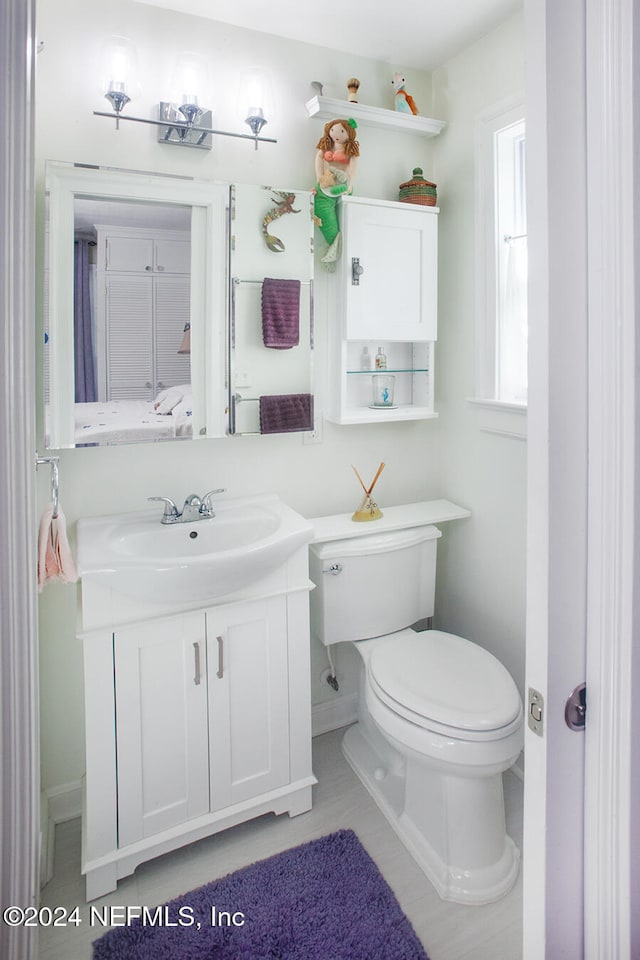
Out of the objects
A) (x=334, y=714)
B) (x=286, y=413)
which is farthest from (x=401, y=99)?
(x=334, y=714)

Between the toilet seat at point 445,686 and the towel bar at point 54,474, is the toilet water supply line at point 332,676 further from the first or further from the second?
the towel bar at point 54,474

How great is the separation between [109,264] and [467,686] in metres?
1.62

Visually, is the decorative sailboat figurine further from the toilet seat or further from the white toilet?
the toilet seat

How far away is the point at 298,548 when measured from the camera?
5.80ft

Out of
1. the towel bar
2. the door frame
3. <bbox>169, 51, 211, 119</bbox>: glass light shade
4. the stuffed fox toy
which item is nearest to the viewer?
the door frame

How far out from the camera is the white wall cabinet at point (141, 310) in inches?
68.7

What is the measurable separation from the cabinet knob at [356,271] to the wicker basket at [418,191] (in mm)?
342

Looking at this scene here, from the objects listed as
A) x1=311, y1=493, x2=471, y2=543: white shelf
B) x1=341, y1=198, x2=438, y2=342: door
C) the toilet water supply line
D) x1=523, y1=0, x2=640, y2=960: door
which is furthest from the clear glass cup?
x1=523, y1=0, x2=640, y2=960: door

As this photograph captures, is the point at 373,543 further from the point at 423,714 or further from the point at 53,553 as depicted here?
the point at 53,553

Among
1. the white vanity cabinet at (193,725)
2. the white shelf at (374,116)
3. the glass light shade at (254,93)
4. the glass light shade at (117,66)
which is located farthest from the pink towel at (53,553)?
the white shelf at (374,116)

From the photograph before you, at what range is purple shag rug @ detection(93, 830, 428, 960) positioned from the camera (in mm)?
1452

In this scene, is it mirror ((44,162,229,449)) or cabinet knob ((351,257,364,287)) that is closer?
mirror ((44,162,229,449))

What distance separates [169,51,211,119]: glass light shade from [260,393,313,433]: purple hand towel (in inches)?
35.3

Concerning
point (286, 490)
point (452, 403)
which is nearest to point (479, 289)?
point (452, 403)
